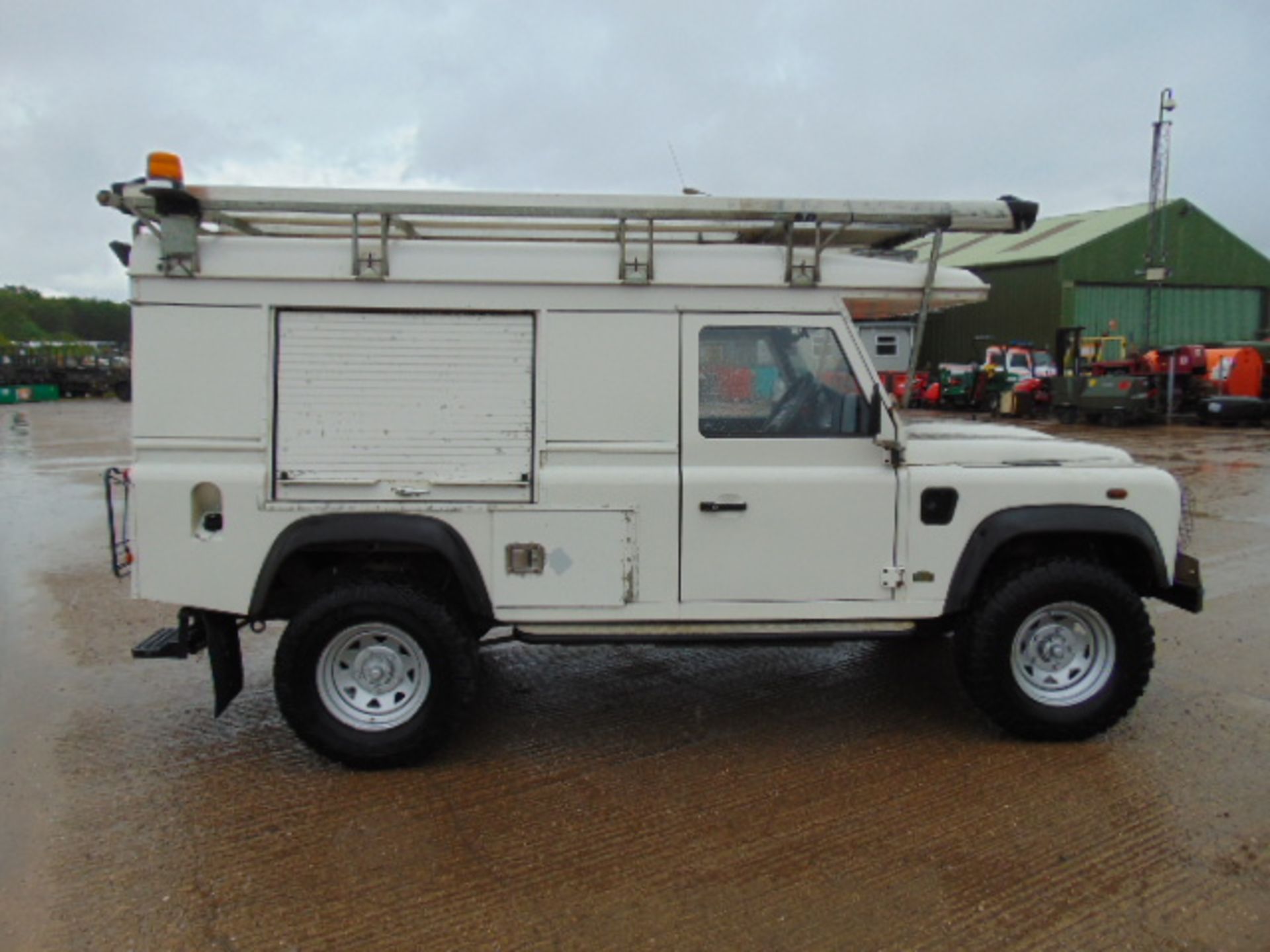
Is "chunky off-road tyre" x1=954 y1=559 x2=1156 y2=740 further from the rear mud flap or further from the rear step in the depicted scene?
the rear step

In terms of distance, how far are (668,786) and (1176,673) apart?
317 cm

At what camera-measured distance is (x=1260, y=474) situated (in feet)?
48.4

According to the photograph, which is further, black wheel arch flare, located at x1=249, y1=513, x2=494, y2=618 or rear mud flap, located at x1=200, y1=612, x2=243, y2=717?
rear mud flap, located at x1=200, y1=612, x2=243, y2=717

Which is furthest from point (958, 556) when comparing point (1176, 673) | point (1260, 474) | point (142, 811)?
point (1260, 474)

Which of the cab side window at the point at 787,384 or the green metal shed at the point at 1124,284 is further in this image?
the green metal shed at the point at 1124,284

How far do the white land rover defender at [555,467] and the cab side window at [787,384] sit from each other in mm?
13

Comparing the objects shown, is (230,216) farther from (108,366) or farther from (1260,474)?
(108,366)

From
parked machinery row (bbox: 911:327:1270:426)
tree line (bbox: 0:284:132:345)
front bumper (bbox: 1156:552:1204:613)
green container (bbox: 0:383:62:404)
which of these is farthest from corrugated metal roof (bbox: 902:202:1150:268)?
tree line (bbox: 0:284:132:345)

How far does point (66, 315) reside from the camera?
9506 cm

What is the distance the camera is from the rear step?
4.41 metres

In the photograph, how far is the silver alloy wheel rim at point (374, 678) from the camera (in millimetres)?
4336

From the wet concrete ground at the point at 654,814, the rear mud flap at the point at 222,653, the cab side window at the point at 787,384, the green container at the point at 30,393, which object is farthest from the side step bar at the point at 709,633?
the green container at the point at 30,393

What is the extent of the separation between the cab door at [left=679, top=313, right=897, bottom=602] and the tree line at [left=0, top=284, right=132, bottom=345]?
95497 mm

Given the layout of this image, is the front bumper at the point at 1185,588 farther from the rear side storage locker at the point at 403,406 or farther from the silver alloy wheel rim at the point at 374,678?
the silver alloy wheel rim at the point at 374,678
